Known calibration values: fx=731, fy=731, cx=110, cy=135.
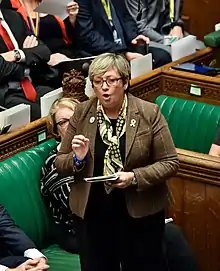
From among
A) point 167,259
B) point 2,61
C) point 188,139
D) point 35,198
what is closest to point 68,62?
point 2,61

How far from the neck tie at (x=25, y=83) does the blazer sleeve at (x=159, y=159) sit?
4.72ft

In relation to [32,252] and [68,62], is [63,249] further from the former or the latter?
[68,62]

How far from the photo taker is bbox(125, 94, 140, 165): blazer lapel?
90.7 inches

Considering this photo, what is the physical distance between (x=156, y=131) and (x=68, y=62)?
5.39ft

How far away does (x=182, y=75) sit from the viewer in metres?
3.92

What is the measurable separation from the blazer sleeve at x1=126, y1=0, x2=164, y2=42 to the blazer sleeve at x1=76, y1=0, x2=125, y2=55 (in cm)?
44

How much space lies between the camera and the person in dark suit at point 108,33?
14.3ft

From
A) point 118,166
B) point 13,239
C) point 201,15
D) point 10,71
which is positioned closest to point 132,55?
point 10,71

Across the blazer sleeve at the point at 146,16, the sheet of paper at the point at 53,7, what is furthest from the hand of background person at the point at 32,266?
the blazer sleeve at the point at 146,16

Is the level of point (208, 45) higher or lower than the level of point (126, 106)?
lower

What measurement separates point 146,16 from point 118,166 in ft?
8.77

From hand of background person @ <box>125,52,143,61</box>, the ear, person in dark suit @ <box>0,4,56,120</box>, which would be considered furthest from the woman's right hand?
hand of background person @ <box>125,52,143,61</box>

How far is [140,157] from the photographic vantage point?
91.4 inches

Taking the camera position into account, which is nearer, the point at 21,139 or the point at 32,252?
the point at 32,252
